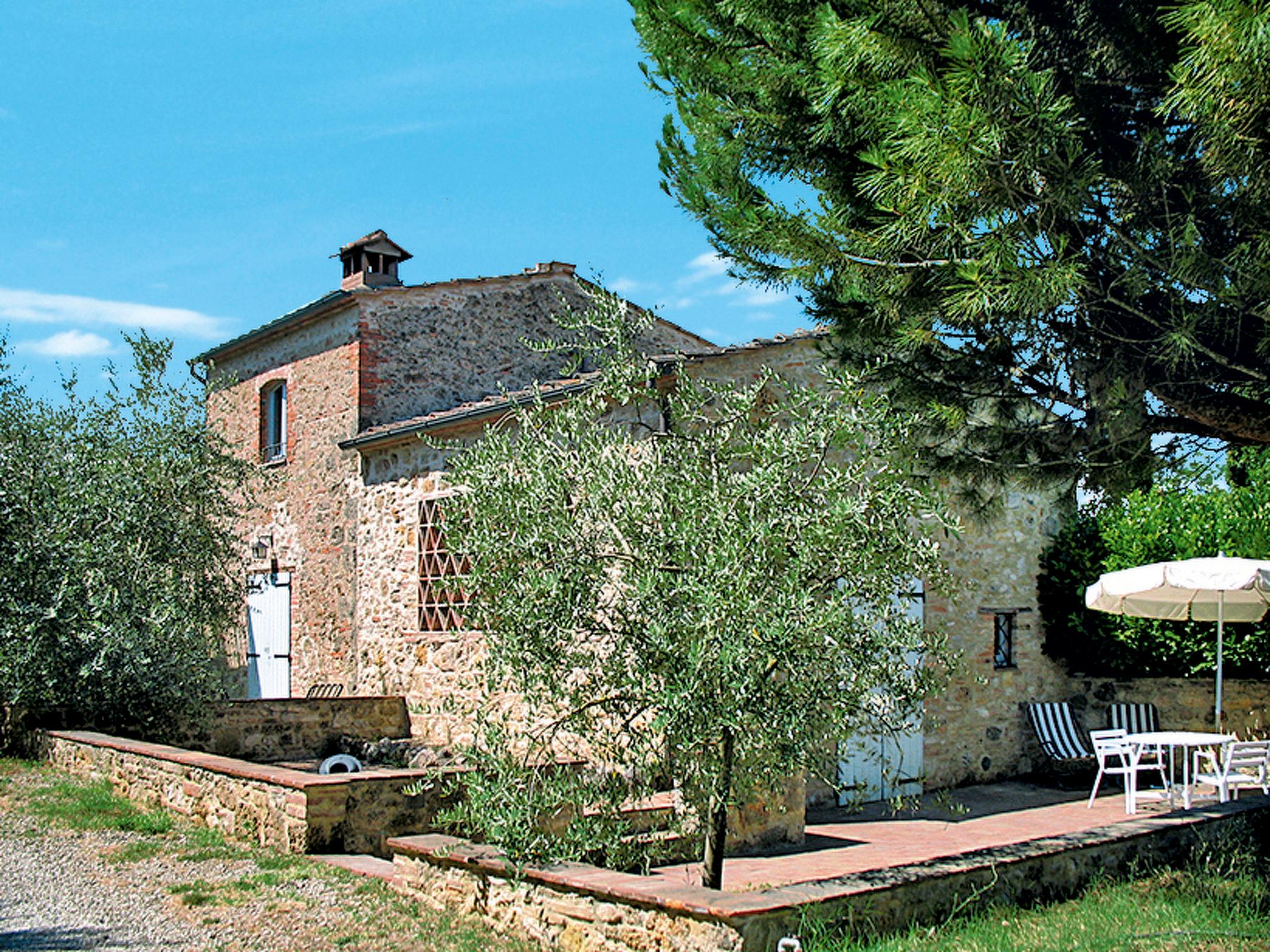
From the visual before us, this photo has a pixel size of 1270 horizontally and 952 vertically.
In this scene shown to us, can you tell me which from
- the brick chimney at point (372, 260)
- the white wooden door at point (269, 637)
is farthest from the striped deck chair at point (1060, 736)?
the brick chimney at point (372, 260)

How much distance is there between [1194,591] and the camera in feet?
32.4

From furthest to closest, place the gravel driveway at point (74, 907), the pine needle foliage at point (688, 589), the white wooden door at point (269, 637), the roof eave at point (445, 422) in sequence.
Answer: the white wooden door at point (269, 637), the roof eave at point (445, 422), the gravel driveway at point (74, 907), the pine needle foliage at point (688, 589)

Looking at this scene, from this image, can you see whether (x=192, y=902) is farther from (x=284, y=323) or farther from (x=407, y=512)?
(x=284, y=323)

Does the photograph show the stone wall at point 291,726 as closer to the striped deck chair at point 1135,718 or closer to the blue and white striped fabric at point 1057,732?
the blue and white striped fabric at point 1057,732

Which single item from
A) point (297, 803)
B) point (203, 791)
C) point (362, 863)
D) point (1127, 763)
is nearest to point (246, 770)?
point (203, 791)

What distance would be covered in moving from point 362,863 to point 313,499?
27.4 ft

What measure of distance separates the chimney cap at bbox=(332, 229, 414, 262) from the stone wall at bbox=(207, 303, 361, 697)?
142 centimetres

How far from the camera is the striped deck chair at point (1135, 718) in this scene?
12086mm

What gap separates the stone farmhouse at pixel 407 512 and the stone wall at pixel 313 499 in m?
0.03

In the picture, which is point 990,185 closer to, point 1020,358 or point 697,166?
point 1020,358

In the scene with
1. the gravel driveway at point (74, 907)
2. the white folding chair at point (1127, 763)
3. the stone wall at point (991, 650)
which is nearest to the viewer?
the gravel driveway at point (74, 907)

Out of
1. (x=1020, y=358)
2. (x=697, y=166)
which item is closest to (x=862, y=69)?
(x=697, y=166)

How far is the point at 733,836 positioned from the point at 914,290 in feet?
13.4

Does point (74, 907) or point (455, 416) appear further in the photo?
point (455, 416)
